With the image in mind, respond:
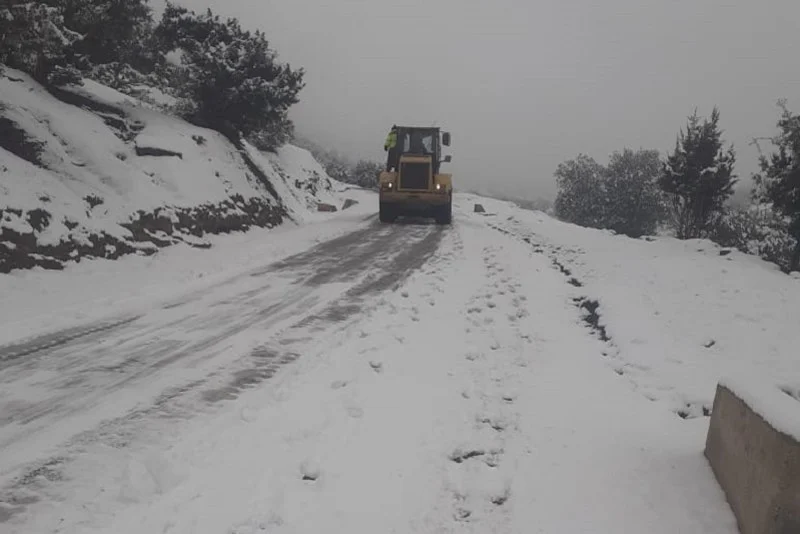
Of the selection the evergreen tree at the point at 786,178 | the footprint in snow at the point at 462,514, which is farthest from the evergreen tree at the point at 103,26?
the evergreen tree at the point at 786,178

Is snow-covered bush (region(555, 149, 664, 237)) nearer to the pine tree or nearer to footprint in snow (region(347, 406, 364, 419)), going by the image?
the pine tree

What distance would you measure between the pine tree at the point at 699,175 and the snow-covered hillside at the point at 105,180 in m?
16.7

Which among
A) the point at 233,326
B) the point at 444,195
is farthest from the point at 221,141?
the point at 233,326

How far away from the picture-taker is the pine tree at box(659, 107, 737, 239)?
21.0 metres

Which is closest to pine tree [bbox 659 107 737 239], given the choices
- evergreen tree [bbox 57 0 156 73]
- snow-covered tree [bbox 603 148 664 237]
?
evergreen tree [bbox 57 0 156 73]

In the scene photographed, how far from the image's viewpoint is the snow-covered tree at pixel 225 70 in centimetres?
1448

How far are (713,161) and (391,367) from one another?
2178 centimetres

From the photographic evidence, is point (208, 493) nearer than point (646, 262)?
Yes

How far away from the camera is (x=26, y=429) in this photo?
3.32 meters

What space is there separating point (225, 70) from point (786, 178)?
15469mm

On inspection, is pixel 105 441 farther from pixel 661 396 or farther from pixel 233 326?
pixel 661 396

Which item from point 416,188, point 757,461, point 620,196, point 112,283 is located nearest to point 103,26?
point 112,283

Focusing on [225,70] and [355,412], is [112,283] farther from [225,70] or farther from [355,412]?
[225,70]

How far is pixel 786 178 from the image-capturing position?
1323cm
